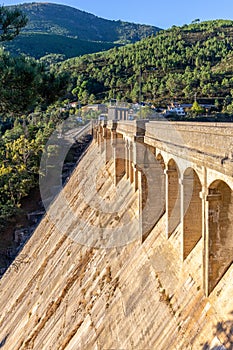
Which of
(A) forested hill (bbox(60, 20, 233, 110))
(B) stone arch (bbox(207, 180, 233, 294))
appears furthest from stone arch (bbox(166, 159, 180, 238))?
(A) forested hill (bbox(60, 20, 233, 110))

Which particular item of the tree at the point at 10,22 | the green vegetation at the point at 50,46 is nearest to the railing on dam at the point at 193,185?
the tree at the point at 10,22

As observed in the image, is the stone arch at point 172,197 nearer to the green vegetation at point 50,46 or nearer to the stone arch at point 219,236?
the stone arch at point 219,236

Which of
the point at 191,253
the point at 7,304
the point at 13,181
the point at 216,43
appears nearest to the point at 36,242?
the point at 7,304

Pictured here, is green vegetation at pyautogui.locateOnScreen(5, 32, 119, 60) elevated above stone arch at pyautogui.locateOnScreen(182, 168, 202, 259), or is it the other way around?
green vegetation at pyautogui.locateOnScreen(5, 32, 119, 60)

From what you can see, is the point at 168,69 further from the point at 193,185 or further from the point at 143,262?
the point at 193,185

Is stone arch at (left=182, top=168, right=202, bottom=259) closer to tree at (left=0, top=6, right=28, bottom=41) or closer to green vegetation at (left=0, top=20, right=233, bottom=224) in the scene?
green vegetation at (left=0, top=20, right=233, bottom=224)

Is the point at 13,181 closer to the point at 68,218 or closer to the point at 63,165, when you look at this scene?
the point at 63,165
